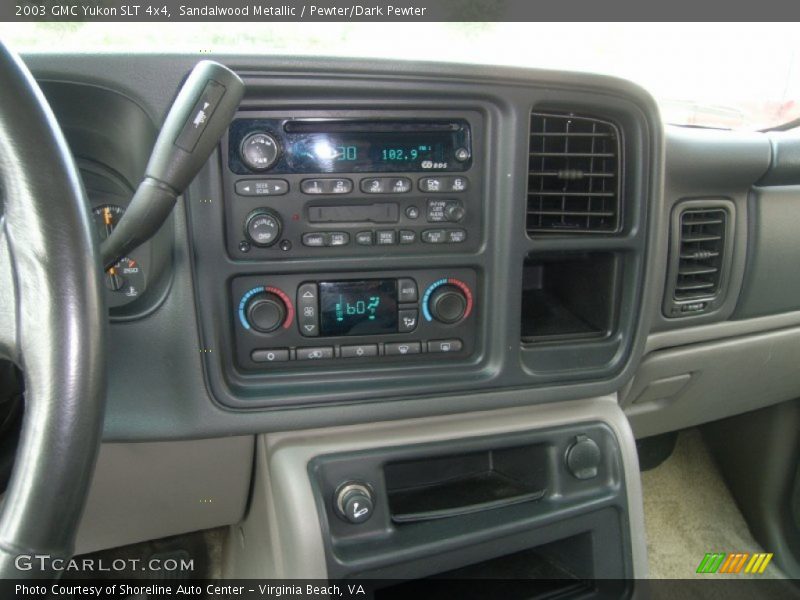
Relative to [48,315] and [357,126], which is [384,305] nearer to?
[357,126]

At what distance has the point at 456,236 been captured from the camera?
111 cm

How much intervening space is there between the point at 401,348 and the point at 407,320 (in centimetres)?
5

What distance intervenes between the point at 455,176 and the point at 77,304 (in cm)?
66

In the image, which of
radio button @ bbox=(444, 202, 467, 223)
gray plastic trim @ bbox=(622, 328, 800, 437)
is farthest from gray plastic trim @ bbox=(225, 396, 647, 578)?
radio button @ bbox=(444, 202, 467, 223)

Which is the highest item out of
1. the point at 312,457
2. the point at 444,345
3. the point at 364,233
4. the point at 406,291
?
the point at 364,233

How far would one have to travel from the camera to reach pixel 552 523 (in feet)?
4.03

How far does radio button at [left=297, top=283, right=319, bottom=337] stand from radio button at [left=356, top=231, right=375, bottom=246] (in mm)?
107

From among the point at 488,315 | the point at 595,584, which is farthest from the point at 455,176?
the point at 595,584

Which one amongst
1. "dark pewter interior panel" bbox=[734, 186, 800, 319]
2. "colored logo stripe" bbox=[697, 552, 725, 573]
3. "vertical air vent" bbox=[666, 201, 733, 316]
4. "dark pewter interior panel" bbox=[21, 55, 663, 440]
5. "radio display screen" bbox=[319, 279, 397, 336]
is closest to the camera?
"dark pewter interior panel" bbox=[21, 55, 663, 440]

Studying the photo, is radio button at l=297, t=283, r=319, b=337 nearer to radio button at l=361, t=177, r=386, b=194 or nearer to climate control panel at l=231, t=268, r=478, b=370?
climate control panel at l=231, t=268, r=478, b=370

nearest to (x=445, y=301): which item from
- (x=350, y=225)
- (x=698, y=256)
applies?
(x=350, y=225)

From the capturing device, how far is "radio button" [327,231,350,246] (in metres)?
1.05

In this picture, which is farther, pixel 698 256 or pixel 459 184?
pixel 698 256
